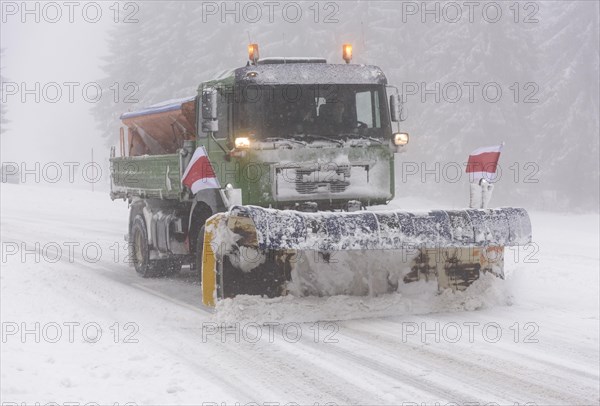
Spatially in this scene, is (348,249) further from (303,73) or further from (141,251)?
(141,251)

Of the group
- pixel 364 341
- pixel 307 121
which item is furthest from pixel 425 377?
pixel 307 121

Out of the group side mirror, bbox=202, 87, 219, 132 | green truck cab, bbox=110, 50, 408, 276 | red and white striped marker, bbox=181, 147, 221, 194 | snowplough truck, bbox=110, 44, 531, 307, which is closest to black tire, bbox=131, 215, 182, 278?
snowplough truck, bbox=110, 44, 531, 307

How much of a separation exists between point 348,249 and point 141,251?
206 inches

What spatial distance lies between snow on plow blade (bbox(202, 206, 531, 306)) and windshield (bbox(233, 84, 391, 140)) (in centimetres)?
153

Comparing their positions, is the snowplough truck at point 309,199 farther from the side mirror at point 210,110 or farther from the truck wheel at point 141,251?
the truck wheel at point 141,251

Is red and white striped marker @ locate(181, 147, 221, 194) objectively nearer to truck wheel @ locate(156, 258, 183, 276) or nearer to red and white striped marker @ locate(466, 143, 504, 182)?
truck wheel @ locate(156, 258, 183, 276)

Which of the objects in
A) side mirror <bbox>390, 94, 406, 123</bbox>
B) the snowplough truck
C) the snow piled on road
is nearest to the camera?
the snowplough truck

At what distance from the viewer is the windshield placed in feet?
28.0

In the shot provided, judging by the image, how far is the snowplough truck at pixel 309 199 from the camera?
726cm

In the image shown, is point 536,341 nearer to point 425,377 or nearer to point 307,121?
point 425,377

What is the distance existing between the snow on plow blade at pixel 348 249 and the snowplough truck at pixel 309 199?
0.04 ft

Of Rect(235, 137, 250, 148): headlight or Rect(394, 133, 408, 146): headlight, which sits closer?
Rect(235, 137, 250, 148): headlight

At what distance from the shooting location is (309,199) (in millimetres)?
8273

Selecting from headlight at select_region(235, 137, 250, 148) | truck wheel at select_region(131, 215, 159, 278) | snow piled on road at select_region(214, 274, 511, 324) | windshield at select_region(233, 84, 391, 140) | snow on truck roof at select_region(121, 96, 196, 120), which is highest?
snow on truck roof at select_region(121, 96, 196, 120)
